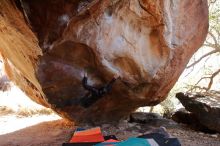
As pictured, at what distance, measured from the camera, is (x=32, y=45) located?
4551 millimetres

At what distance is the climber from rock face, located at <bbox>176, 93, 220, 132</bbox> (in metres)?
1.57

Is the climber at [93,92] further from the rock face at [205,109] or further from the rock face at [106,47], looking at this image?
the rock face at [205,109]

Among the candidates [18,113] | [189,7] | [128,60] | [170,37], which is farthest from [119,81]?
[18,113]

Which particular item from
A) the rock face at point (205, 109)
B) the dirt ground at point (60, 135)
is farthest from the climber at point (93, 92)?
the rock face at point (205, 109)

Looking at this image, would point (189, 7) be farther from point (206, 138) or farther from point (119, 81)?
point (206, 138)

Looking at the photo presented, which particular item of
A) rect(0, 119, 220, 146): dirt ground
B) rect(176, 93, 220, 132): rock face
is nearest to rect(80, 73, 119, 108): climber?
rect(0, 119, 220, 146): dirt ground

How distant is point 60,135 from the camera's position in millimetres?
5934

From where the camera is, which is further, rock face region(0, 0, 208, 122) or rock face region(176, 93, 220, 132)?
rock face region(176, 93, 220, 132)

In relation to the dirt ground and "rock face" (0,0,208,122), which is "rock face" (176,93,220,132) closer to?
the dirt ground

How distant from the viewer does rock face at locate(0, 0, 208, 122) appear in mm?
4359

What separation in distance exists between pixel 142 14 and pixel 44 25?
1661mm

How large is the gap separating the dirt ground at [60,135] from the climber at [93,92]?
58cm

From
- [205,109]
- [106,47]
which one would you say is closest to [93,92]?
[106,47]

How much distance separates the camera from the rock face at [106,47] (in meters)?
4.36
